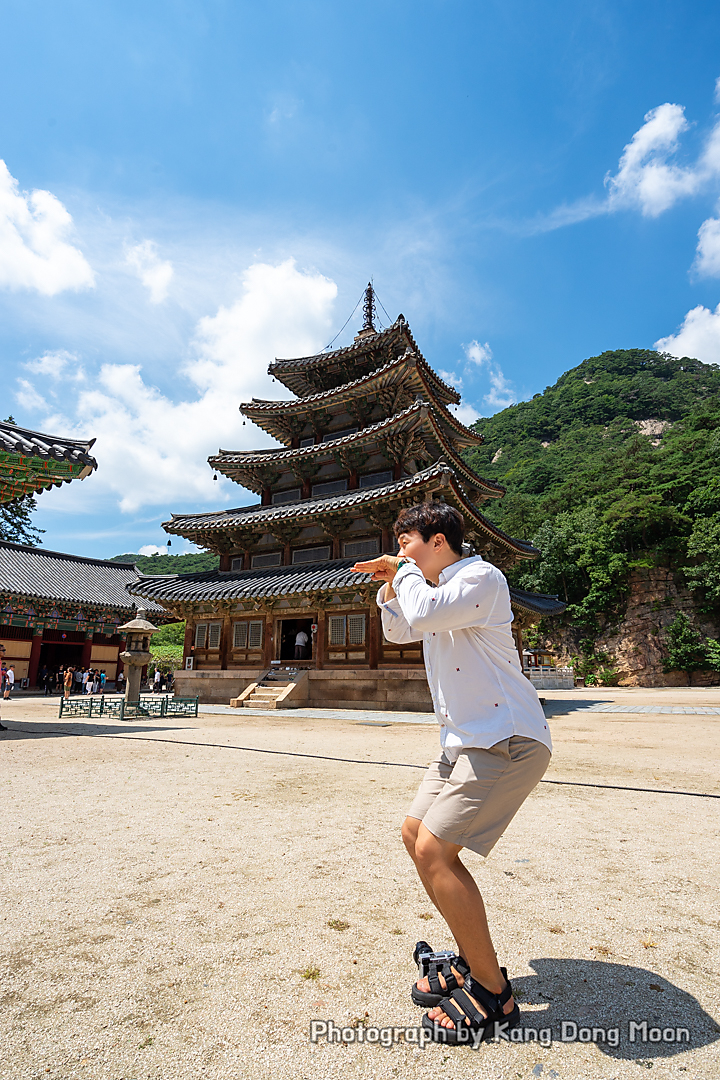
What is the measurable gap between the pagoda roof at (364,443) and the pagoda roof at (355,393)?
1.03 metres

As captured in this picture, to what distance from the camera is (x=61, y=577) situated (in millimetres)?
28594

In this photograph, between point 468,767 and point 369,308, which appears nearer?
point 468,767

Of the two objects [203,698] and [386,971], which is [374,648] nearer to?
[203,698]

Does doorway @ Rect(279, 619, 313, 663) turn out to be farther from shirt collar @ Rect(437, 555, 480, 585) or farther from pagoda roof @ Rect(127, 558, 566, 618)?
shirt collar @ Rect(437, 555, 480, 585)

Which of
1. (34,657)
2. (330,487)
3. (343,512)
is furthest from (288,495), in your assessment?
(34,657)

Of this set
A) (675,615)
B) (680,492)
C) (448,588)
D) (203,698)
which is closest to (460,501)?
(203,698)

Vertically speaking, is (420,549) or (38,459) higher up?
(38,459)

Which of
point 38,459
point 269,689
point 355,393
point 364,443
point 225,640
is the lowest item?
point 269,689

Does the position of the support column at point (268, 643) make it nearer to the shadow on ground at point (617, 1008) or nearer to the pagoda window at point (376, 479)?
the pagoda window at point (376, 479)

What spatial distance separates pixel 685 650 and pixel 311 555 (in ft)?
93.2

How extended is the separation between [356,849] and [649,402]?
82.2 metres

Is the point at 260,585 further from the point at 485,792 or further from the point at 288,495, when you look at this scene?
the point at 485,792

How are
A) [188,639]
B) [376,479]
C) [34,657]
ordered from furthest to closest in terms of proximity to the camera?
[34,657], [188,639], [376,479]

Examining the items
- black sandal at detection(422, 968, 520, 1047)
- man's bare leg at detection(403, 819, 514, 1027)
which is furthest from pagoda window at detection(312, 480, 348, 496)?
black sandal at detection(422, 968, 520, 1047)
